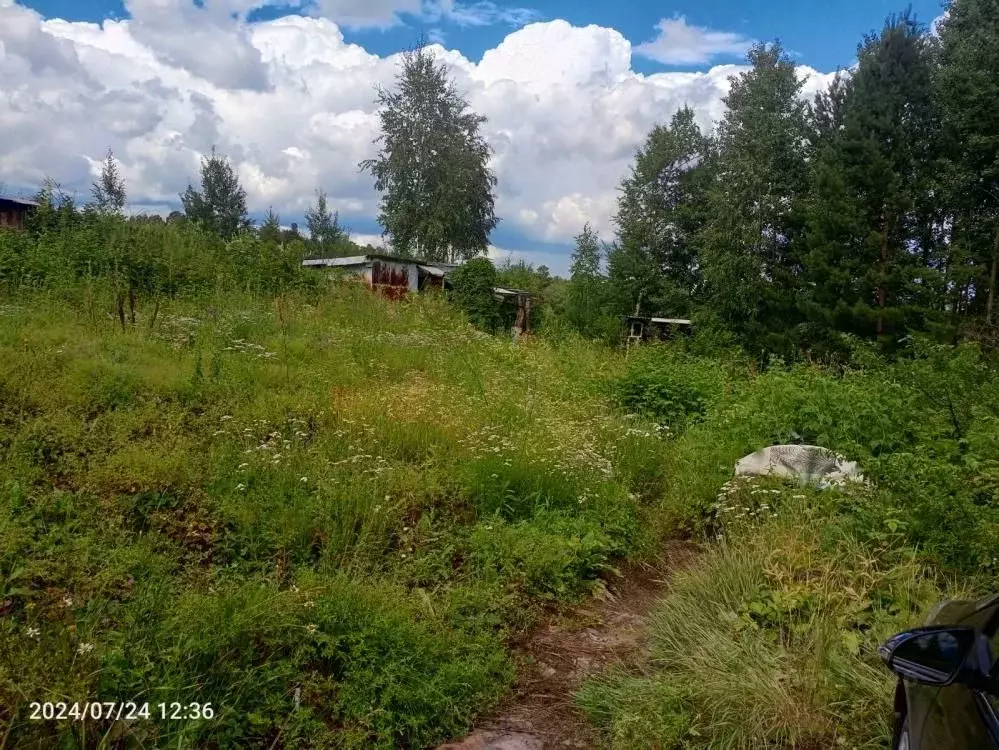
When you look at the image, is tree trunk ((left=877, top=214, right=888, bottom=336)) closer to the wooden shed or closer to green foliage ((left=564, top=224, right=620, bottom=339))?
green foliage ((left=564, top=224, right=620, bottom=339))

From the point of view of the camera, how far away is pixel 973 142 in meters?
16.7

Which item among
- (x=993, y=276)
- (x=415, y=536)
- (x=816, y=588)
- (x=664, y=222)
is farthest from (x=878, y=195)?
(x=415, y=536)

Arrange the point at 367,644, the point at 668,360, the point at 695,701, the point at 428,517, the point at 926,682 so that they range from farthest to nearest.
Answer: the point at 668,360, the point at 428,517, the point at 367,644, the point at 695,701, the point at 926,682

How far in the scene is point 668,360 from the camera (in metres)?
10.8

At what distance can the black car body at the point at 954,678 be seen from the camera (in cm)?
150

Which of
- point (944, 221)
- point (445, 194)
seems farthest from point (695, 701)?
point (445, 194)

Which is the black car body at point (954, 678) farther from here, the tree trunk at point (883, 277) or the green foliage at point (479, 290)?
the tree trunk at point (883, 277)

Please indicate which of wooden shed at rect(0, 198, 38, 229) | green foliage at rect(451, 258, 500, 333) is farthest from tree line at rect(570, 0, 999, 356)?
wooden shed at rect(0, 198, 38, 229)

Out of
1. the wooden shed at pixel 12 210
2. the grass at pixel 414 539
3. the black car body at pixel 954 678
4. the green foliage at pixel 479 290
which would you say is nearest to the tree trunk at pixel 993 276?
the green foliage at pixel 479 290

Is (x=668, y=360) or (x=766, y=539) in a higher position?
(x=668, y=360)

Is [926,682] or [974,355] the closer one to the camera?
[926,682]

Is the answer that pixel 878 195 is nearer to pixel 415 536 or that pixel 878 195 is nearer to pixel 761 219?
pixel 761 219

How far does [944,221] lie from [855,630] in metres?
21.4

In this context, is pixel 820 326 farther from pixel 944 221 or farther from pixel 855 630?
pixel 855 630
